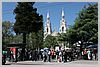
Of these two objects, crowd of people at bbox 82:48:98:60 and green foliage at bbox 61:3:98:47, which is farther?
green foliage at bbox 61:3:98:47

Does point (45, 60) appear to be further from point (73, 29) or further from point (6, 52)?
point (73, 29)

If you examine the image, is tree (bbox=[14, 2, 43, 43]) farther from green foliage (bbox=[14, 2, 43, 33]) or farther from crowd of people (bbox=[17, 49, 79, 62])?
crowd of people (bbox=[17, 49, 79, 62])

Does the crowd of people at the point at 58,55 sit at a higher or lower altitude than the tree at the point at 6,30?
lower

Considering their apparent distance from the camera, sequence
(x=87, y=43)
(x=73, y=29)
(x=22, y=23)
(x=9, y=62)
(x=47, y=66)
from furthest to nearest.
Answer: (x=73, y=29) → (x=87, y=43) → (x=22, y=23) → (x=9, y=62) → (x=47, y=66)

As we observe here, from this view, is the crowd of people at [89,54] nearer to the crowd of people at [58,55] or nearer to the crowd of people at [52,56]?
the crowd of people at [58,55]

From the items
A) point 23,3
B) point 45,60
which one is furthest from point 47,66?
point 23,3

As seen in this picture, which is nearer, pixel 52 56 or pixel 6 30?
pixel 52 56

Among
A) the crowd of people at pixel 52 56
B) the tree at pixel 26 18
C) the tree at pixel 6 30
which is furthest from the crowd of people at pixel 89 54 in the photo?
the tree at pixel 6 30

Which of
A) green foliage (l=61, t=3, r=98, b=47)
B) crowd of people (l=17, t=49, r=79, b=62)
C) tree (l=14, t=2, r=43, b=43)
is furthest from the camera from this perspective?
green foliage (l=61, t=3, r=98, b=47)

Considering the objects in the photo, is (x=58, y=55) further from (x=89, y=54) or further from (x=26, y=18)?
(x=26, y=18)

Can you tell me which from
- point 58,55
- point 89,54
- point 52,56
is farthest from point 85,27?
point 52,56

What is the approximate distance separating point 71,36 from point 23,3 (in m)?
7.59

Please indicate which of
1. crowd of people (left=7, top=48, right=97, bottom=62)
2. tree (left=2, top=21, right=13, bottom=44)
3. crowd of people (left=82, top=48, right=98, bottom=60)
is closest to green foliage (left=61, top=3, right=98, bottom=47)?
crowd of people (left=82, top=48, right=98, bottom=60)

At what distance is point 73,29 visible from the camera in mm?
24344
